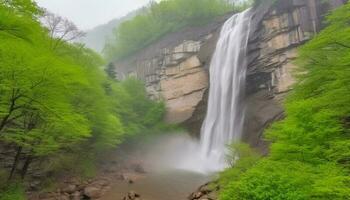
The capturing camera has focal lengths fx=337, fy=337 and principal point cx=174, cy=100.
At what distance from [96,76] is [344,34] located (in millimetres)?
21337

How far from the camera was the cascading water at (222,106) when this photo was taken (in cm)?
3441

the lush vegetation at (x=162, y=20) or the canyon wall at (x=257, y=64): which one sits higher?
the lush vegetation at (x=162, y=20)

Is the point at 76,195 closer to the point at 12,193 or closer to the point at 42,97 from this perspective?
the point at 12,193

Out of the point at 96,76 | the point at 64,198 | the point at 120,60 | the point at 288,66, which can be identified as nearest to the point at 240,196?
the point at 64,198

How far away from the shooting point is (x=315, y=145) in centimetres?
1047

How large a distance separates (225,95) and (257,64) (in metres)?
4.68

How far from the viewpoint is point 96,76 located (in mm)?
28672

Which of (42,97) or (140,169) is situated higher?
(42,97)

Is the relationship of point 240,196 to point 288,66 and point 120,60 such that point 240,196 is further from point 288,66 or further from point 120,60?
point 120,60

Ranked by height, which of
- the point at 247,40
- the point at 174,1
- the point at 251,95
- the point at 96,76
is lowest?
the point at 251,95

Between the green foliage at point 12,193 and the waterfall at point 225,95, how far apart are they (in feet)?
63.9

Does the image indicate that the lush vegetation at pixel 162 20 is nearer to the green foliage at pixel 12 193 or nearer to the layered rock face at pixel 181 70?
the layered rock face at pixel 181 70

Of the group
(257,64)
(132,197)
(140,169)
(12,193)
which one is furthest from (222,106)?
(12,193)

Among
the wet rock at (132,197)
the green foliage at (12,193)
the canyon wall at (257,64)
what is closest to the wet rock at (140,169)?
the canyon wall at (257,64)
